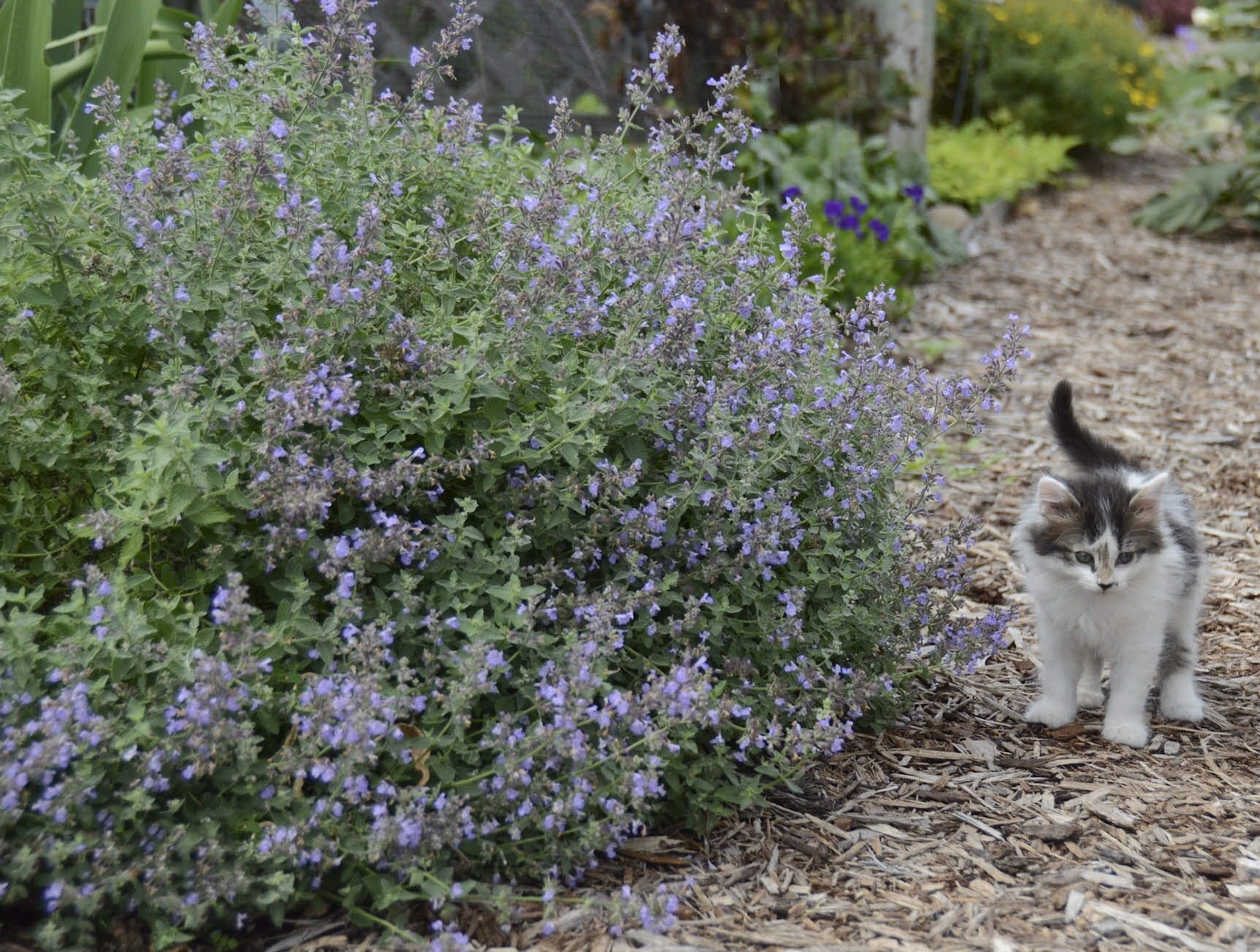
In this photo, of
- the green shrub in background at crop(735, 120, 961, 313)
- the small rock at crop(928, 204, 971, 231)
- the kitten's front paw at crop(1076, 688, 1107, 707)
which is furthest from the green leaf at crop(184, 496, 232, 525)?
the small rock at crop(928, 204, 971, 231)

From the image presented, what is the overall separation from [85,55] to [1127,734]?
155 inches

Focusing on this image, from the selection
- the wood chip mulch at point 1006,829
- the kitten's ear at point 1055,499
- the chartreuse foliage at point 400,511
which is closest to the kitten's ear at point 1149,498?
the kitten's ear at point 1055,499

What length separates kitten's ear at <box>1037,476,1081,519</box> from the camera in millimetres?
3316

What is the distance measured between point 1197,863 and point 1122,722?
25.3 inches

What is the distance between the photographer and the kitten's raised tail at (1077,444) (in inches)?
146

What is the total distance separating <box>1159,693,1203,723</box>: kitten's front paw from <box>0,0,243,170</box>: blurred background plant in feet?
10.0

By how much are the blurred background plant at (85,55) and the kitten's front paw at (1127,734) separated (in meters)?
2.89

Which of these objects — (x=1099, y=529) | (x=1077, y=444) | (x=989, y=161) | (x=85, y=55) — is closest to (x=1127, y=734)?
(x=1099, y=529)

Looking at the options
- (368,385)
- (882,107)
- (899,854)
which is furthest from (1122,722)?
(882,107)

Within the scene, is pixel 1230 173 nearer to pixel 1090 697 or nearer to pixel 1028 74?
pixel 1028 74

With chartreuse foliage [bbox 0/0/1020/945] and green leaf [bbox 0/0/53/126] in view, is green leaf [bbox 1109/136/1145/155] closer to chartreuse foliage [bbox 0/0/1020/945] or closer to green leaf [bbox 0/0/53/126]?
chartreuse foliage [bbox 0/0/1020/945]

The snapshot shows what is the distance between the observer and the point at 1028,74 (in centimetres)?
1124

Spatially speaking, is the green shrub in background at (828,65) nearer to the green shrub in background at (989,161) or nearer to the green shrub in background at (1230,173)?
the green shrub in background at (989,161)

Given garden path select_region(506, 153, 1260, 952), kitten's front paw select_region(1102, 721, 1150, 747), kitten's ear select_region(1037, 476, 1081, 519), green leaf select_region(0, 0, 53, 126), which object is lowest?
garden path select_region(506, 153, 1260, 952)
